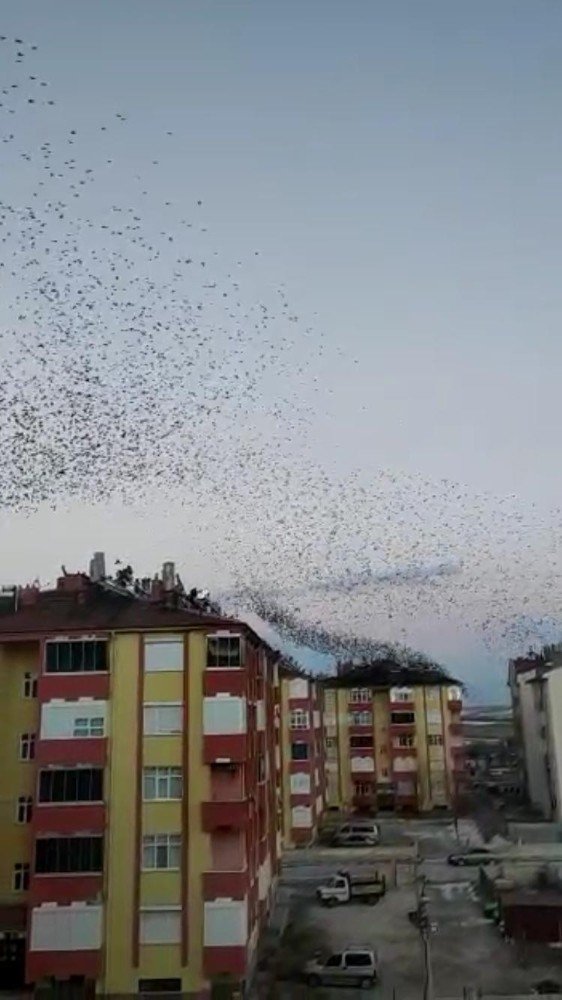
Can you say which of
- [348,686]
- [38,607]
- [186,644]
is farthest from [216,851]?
[348,686]

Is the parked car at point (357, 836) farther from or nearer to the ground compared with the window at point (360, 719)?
nearer to the ground

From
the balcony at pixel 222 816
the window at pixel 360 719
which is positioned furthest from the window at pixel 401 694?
the balcony at pixel 222 816

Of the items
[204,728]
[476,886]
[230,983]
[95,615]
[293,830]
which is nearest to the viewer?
[230,983]

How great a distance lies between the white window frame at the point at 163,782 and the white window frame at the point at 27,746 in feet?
14.8

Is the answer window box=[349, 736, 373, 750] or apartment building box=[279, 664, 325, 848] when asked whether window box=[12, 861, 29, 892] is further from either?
window box=[349, 736, 373, 750]

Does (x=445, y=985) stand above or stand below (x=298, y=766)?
below

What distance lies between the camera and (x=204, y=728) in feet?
97.5

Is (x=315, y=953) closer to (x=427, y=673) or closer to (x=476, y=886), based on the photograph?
(x=476, y=886)

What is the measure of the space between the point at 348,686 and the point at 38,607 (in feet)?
146

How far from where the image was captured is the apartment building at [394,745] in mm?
72500

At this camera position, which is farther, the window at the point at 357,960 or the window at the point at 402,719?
the window at the point at 402,719

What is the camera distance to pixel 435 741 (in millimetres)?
73062

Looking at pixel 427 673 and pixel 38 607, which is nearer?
pixel 38 607

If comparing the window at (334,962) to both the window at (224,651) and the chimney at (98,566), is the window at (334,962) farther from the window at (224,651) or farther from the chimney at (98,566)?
the chimney at (98,566)
